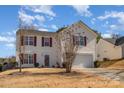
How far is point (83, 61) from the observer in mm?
40156

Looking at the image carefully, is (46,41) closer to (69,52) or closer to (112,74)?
(69,52)

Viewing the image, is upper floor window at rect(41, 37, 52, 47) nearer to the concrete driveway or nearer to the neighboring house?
the neighboring house

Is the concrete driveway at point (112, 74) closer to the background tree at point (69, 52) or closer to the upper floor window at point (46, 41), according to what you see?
the background tree at point (69, 52)

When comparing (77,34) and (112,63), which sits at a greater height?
(77,34)

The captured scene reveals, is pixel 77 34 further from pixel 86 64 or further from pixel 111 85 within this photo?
pixel 111 85

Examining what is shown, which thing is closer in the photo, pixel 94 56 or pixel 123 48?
pixel 94 56

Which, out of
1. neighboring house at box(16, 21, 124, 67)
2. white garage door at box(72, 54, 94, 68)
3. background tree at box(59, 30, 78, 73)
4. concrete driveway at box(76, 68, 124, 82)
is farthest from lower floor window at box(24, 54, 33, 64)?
concrete driveway at box(76, 68, 124, 82)

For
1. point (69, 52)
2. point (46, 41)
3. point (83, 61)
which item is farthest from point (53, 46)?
point (69, 52)

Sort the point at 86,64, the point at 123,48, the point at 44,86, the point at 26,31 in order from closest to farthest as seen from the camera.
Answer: the point at 44,86
the point at 26,31
the point at 86,64
the point at 123,48

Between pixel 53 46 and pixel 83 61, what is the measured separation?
4.01 m

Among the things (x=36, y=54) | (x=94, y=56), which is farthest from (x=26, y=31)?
(x=94, y=56)

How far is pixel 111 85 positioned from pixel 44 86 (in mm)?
3900

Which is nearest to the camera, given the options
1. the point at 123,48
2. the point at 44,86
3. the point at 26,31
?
the point at 44,86

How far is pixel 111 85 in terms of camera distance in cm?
1961
